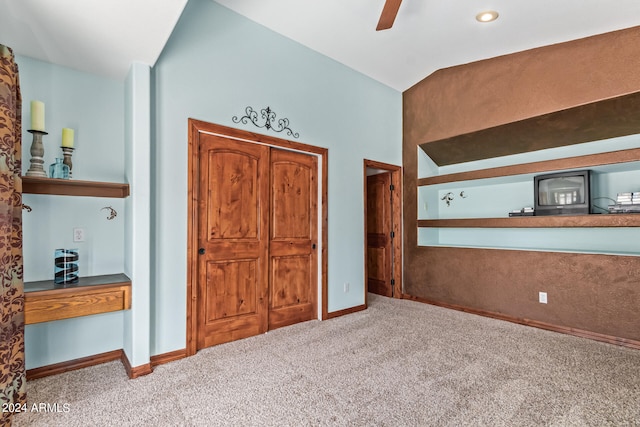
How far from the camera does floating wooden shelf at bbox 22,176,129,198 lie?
2.28m

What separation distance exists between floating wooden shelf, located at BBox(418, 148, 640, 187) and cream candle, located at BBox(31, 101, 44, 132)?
14.0 ft

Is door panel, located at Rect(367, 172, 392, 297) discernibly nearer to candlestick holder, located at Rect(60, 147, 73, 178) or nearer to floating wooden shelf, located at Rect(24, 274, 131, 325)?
floating wooden shelf, located at Rect(24, 274, 131, 325)

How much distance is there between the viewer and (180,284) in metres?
2.79

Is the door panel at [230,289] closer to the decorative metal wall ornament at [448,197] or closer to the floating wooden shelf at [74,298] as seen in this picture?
the floating wooden shelf at [74,298]

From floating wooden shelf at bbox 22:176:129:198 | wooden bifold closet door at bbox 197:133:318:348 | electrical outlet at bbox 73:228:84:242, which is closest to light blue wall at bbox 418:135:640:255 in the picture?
wooden bifold closet door at bbox 197:133:318:348

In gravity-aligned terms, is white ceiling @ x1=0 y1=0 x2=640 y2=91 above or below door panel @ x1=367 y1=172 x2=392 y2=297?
above

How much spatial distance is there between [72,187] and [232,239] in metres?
1.34

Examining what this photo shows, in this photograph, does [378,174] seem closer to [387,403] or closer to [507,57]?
[507,57]

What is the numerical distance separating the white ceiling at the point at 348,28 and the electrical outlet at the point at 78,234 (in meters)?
1.31

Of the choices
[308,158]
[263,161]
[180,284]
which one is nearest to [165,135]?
[263,161]

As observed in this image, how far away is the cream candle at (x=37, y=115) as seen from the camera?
224cm

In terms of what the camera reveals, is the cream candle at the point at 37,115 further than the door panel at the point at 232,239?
No

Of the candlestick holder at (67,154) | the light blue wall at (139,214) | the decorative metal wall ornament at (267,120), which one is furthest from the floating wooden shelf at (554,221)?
the candlestick holder at (67,154)

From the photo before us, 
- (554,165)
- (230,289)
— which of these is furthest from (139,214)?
(554,165)
